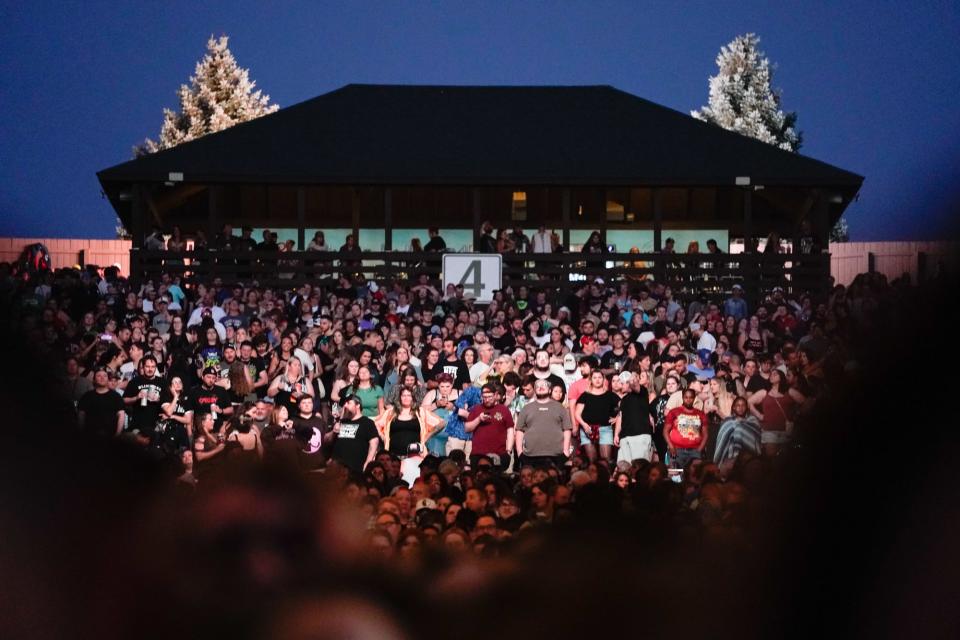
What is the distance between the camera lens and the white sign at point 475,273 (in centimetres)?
2572

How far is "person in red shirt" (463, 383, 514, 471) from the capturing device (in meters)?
15.2

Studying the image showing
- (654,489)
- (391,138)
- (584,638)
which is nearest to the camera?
(584,638)

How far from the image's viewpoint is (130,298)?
74.7ft

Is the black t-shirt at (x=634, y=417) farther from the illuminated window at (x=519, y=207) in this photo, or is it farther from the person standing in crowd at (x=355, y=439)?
the illuminated window at (x=519, y=207)

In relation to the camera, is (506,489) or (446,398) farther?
(446,398)

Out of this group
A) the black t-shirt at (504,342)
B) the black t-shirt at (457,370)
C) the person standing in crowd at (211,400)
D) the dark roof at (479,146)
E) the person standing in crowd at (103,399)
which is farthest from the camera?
the dark roof at (479,146)

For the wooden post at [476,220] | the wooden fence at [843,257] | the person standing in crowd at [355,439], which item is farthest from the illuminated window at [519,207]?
the person standing in crowd at [355,439]

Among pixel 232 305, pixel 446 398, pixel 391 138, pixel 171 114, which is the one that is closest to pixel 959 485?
pixel 446 398

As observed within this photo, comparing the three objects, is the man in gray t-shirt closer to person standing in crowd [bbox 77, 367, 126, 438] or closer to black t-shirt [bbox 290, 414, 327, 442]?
black t-shirt [bbox 290, 414, 327, 442]

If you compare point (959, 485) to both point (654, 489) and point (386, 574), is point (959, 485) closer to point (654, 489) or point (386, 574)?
point (386, 574)

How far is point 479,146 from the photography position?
104ft

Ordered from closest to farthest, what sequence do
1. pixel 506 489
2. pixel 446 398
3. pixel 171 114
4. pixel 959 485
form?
pixel 959 485 < pixel 506 489 < pixel 446 398 < pixel 171 114

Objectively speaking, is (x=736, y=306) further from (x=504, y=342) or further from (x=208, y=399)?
(x=208, y=399)

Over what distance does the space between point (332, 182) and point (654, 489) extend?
24.4 metres
